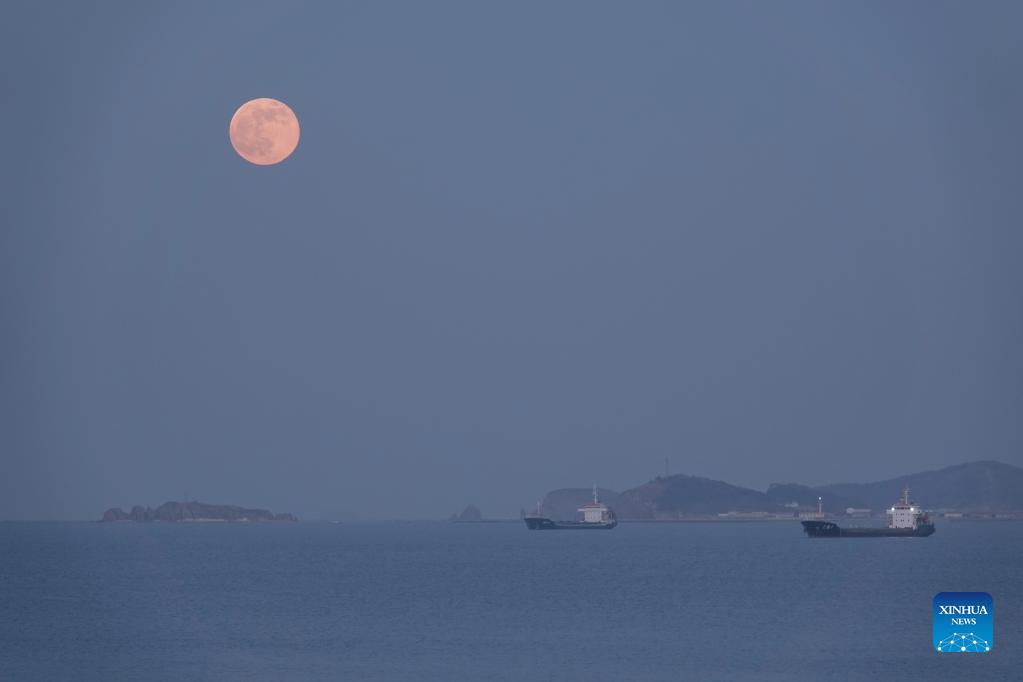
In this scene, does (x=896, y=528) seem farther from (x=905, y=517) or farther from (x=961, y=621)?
(x=961, y=621)

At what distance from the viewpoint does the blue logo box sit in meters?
30.8

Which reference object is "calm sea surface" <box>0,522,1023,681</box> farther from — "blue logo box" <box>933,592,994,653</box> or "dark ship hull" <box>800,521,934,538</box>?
"dark ship hull" <box>800,521,934,538</box>

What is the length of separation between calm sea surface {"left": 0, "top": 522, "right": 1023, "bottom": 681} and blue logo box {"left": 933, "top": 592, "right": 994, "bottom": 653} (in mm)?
18707

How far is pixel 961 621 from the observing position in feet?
108

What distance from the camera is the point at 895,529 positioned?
181 meters

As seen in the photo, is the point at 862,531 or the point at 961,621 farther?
the point at 862,531

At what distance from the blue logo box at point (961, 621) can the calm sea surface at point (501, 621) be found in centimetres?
1871

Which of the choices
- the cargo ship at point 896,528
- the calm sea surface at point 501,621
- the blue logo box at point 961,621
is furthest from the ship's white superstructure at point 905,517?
the blue logo box at point 961,621

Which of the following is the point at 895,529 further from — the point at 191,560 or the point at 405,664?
the point at 405,664

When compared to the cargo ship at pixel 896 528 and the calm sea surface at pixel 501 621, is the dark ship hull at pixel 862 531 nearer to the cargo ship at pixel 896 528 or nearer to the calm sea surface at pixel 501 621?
the cargo ship at pixel 896 528

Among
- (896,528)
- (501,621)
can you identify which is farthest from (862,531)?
(501,621)

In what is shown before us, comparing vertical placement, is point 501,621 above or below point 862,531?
below

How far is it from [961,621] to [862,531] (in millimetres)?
149241

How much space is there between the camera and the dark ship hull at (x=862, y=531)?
584ft
